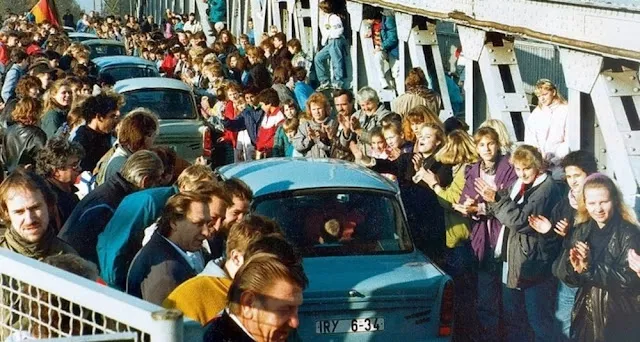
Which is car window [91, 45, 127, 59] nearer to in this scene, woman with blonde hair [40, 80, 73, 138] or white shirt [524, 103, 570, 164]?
woman with blonde hair [40, 80, 73, 138]

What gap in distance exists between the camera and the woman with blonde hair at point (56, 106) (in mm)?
13180

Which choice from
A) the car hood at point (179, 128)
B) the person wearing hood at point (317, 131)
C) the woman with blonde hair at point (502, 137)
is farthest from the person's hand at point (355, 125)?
the car hood at point (179, 128)

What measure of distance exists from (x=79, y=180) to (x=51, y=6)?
30.8 metres

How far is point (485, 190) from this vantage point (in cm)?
955

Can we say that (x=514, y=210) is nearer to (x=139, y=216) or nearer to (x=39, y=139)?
(x=139, y=216)

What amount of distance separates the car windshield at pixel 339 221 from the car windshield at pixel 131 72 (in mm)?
17010

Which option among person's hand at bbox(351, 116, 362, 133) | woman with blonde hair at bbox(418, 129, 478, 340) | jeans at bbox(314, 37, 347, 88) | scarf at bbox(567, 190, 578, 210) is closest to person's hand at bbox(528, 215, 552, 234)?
scarf at bbox(567, 190, 578, 210)

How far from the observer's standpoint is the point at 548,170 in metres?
9.31

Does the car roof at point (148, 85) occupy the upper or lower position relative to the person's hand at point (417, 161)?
lower

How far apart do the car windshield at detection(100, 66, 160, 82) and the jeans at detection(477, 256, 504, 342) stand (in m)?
16.1

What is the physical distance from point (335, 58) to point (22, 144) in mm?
8886

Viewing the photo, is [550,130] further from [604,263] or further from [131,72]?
[131,72]

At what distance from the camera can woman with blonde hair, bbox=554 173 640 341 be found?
7.71 meters

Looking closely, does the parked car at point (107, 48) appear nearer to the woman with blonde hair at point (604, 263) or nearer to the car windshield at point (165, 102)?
the car windshield at point (165, 102)
